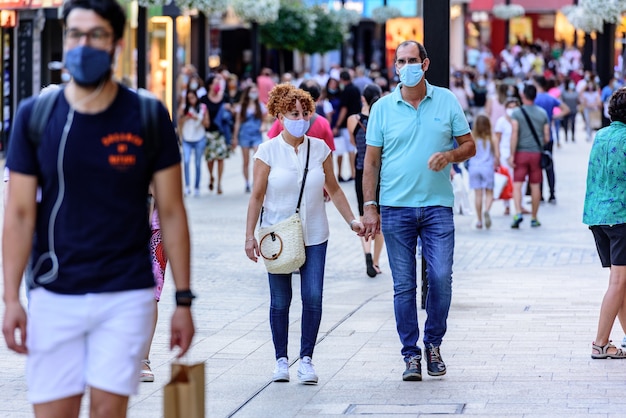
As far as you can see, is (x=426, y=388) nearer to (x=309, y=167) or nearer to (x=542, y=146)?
(x=309, y=167)

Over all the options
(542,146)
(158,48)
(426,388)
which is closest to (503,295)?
(426,388)

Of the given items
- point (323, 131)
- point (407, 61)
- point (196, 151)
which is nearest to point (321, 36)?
point (196, 151)

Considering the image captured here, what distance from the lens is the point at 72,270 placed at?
4.39 meters

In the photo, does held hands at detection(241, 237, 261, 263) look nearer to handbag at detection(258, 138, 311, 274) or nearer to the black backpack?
handbag at detection(258, 138, 311, 274)

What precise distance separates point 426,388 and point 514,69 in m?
47.9

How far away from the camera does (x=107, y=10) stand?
450cm

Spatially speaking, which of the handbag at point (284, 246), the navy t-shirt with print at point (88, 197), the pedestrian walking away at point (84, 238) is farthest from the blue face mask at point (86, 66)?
the handbag at point (284, 246)

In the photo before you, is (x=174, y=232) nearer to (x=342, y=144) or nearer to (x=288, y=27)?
(x=342, y=144)

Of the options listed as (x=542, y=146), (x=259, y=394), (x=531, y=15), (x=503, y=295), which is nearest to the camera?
(x=259, y=394)

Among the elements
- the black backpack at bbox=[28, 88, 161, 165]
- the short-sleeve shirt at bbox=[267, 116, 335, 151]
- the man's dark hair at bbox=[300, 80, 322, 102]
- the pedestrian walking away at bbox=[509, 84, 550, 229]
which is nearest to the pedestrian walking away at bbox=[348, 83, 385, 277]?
the man's dark hair at bbox=[300, 80, 322, 102]

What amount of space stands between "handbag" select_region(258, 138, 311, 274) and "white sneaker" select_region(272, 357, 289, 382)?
1.71 ft

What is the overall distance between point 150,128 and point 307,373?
3530 millimetres

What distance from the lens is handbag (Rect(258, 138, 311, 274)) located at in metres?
7.72

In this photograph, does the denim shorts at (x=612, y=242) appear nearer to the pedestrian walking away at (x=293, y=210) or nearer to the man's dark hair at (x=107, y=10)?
the pedestrian walking away at (x=293, y=210)
